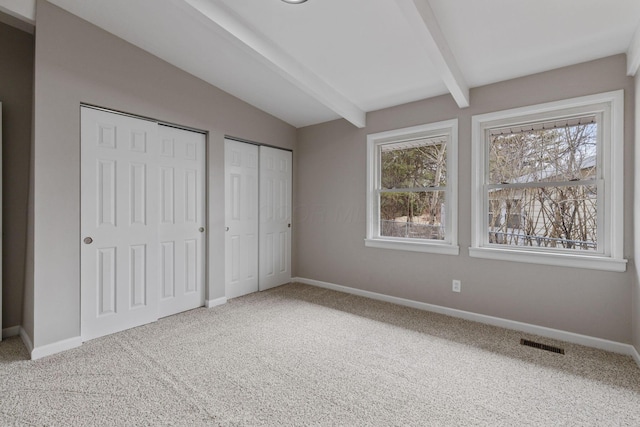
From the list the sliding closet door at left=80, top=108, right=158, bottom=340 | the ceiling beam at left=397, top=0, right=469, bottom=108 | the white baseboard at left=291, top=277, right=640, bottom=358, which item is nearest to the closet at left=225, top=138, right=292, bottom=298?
the sliding closet door at left=80, top=108, right=158, bottom=340

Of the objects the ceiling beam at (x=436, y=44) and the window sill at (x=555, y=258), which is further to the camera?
the window sill at (x=555, y=258)

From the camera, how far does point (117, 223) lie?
2.79 meters

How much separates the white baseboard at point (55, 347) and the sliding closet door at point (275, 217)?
2091mm

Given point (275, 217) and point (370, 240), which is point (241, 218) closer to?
point (275, 217)

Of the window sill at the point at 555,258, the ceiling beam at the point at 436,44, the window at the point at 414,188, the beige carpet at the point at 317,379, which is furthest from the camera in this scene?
the window at the point at 414,188

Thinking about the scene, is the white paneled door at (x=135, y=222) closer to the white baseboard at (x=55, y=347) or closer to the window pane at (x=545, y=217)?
the white baseboard at (x=55, y=347)

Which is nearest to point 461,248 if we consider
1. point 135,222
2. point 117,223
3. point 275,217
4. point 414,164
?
point 414,164

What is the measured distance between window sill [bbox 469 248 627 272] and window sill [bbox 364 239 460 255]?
0.70ft

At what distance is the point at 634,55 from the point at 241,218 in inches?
154

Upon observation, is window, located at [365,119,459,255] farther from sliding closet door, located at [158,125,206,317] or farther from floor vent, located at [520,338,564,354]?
sliding closet door, located at [158,125,206,317]

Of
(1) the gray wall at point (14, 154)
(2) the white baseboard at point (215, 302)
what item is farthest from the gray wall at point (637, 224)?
(1) the gray wall at point (14, 154)

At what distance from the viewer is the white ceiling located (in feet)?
6.93

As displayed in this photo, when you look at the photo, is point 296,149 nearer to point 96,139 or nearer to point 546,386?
point 96,139

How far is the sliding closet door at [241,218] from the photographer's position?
150 inches
